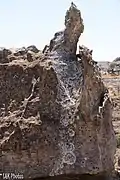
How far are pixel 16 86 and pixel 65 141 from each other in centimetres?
136

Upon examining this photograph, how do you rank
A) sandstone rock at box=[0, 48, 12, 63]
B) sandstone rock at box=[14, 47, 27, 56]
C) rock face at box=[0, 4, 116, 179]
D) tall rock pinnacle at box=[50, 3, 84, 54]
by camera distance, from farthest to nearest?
sandstone rock at box=[14, 47, 27, 56], sandstone rock at box=[0, 48, 12, 63], tall rock pinnacle at box=[50, 3, 84, 54], rock face at box=[0, 4, 116, 179]

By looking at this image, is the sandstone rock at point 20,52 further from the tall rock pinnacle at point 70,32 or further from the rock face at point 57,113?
the tall rock pinnacle at point 70,32

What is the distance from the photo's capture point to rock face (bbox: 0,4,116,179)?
268 inches

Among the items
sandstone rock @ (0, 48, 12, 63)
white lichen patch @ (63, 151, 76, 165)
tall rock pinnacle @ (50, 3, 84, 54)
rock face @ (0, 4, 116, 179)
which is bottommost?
white lichen patch @ (63, 151, 76, 165)

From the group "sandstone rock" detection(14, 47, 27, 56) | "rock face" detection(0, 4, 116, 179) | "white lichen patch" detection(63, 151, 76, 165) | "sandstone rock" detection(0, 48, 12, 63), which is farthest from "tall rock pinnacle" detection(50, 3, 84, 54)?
"white lichen patch" detection(63, 151, 76, 165)

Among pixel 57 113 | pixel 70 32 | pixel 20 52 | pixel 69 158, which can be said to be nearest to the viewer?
pixel 69 158

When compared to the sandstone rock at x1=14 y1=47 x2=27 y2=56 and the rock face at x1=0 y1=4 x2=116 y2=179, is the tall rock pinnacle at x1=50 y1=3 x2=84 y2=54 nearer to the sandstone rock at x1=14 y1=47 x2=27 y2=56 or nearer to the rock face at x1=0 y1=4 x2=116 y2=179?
the rock face at x1=0 y1=4 x2=116 y2=179

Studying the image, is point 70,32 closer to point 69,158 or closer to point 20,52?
point 20,52

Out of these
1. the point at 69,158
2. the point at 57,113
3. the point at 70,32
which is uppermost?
the point at 70,32

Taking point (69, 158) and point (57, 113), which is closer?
point (69, 158)

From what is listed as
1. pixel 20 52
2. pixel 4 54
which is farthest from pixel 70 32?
pixel 4 54

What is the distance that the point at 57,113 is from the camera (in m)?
6.99

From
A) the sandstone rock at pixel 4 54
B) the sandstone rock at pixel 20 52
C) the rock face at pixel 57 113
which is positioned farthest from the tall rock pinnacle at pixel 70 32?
the sandstone rock at pixel 4 54

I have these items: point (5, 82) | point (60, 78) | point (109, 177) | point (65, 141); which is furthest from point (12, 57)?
point (109, 177)
